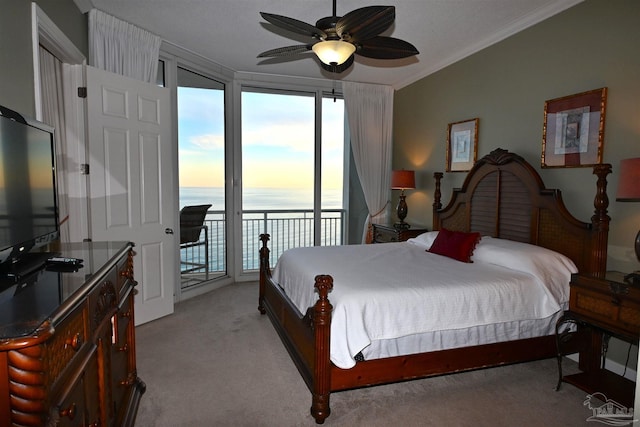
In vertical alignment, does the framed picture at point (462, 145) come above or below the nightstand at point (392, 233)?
above

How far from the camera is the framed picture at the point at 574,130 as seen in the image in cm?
278

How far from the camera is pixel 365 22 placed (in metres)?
2.14

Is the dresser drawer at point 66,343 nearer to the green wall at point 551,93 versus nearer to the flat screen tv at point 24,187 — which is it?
the flat screen tv at point 24,187

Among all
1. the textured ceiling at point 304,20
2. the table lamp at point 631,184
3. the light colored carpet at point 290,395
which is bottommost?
the light colored carpet at point 290,395

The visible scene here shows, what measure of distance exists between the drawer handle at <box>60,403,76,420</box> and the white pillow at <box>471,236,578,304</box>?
2.73 meters

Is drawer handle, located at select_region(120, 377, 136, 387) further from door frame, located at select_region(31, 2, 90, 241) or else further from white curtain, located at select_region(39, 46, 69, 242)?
white curtain, located at select_region(39, 46, 69, 242)


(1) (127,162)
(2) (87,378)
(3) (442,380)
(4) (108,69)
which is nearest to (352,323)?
(3) (442,380)

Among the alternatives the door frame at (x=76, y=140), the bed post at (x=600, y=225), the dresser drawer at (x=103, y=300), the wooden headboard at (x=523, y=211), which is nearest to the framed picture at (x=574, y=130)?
the wooden headboard at (x=523, y=211)

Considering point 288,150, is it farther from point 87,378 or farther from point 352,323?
point 87,378

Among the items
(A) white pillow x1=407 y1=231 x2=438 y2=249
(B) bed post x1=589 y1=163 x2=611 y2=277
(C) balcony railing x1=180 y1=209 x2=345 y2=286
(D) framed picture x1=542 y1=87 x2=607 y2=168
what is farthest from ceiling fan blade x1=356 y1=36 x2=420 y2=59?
(C) balcony railing x1=180 y1=209 x2=345 y2=286

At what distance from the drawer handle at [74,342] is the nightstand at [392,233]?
384 centimetres

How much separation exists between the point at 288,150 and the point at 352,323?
357 cm

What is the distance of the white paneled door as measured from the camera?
3201 millimetres
